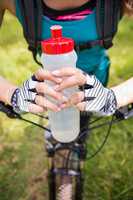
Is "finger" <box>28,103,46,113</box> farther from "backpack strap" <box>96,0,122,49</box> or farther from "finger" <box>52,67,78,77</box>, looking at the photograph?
"backpack strap" <box>96,0,122,49</box>

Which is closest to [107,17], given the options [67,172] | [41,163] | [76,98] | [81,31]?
[81,31]

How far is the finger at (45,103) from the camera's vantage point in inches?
57.5

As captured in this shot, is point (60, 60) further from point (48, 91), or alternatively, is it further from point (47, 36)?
point (47, 36)

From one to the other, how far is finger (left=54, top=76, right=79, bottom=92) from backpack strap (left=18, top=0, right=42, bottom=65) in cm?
39

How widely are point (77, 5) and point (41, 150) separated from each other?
4.91ft

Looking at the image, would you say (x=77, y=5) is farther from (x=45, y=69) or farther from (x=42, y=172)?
(x=42, y=172)

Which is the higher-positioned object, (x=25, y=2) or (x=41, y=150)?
(x=25, y=2)

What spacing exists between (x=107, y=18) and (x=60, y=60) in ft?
1.23

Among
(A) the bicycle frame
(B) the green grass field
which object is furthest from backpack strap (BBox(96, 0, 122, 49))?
(B) the green grass field

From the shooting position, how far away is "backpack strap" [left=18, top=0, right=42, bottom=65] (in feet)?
5.54

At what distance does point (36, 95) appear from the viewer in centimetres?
153

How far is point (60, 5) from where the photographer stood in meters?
1.75

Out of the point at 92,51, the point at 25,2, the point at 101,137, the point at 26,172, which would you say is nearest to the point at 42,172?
the point at 26,172

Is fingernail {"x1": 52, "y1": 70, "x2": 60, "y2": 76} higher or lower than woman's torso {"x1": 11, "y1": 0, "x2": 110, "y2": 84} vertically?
higher
